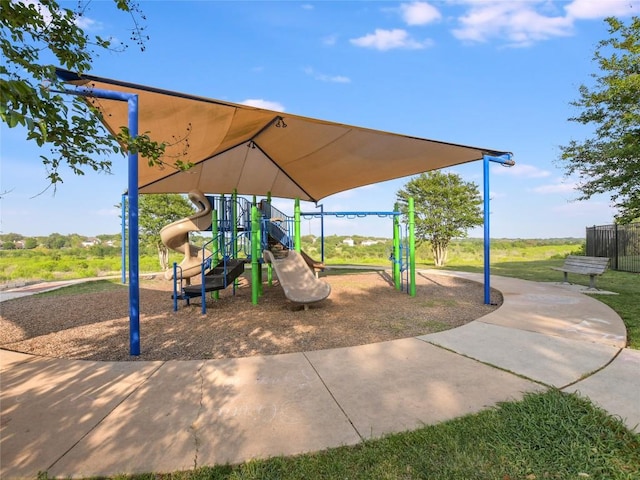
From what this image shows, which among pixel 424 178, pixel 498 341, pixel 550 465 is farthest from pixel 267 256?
pixel 424 178

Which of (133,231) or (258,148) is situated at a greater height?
(258,148)

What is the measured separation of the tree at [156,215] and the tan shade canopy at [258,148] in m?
7.26

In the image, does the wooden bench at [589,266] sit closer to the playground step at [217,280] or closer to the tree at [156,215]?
the playground step at [217,280]

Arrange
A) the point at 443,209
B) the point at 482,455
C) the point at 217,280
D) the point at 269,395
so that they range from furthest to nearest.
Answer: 1. the point at 443,209
2. the point at 217,280
3. the point at 269,395
4. the point at 482,455

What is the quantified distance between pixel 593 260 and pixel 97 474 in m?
10.7

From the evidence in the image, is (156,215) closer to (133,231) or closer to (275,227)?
(275,227)

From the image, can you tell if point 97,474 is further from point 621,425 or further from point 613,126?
point 613,126

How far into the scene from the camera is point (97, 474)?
1873 mm

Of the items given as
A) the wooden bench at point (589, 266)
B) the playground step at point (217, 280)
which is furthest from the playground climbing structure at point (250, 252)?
the wooden bench at point (589, 266)

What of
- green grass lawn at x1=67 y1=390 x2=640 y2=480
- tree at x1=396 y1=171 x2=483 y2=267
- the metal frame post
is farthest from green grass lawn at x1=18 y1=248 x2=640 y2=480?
tree at x1=396 y1=171 x2=483 y2=267

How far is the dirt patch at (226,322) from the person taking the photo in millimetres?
4457

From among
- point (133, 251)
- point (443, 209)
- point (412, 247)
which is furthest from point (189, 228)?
point (443, 209)

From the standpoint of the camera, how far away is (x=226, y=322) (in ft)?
19.4

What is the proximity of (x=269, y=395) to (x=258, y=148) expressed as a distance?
7.94m
